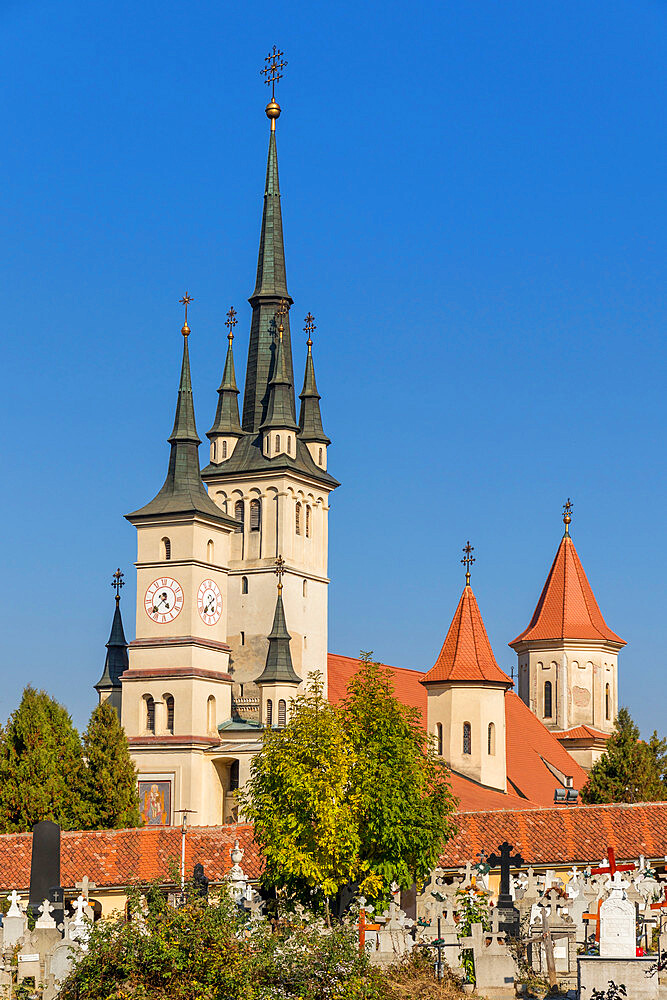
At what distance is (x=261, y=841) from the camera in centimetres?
3000

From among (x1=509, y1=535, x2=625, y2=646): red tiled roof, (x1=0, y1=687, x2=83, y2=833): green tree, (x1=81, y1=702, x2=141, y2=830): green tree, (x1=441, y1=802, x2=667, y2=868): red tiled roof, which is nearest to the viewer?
(x1=441, y1=802, x2=667, y2=868): red tiled roof

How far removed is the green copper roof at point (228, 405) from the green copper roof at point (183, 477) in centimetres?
744

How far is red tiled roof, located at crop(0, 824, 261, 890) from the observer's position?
3675 centimetres

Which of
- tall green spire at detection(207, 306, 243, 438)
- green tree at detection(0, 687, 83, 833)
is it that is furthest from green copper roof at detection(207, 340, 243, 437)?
green tree at detection(0, 687, 83, 833)

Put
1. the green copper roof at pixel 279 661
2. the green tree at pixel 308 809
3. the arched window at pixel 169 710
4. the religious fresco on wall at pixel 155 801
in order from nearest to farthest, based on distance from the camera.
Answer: the green tree at pixel 308 809 < the religious fresco on wall at pixel 155 801 < the arched window at pixel 169 710 < the green copper roof at pixel 279 661

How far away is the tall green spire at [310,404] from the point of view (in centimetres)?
7769

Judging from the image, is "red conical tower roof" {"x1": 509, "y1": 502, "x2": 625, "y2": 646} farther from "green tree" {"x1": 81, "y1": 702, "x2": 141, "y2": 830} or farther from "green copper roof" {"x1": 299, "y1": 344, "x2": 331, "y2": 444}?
"green tree" {"x1": 81, "y1": 702, "x2": 141, "y2": 830}

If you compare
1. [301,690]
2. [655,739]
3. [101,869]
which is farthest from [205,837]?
[301,690]

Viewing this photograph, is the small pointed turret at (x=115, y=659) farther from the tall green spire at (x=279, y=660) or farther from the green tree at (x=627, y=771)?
the green tree at (x=627, y=771)

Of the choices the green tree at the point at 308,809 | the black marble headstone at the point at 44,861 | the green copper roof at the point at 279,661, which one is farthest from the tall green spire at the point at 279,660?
the black marble headstone at the point at 44,861

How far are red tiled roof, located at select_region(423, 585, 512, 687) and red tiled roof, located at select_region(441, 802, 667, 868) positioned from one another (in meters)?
25.2

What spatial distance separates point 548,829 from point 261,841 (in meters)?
11.3

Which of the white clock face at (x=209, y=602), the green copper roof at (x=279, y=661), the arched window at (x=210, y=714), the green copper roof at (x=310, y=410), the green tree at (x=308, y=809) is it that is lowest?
the green tree at (x=308, y=809)

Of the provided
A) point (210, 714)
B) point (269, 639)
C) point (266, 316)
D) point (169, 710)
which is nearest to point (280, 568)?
point (269, 639)
